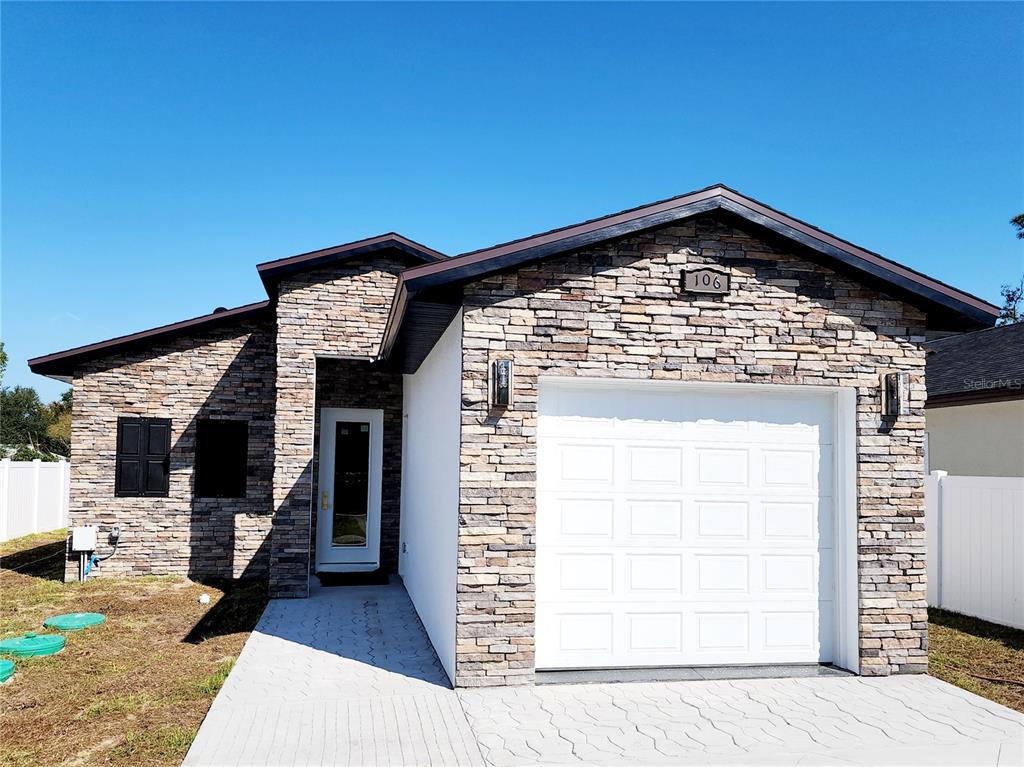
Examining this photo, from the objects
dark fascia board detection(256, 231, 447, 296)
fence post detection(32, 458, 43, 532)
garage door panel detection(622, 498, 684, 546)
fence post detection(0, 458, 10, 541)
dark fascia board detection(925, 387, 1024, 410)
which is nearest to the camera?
garage door panel detection(622, 498, 684, 546)

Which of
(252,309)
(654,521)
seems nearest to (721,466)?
(654,521)

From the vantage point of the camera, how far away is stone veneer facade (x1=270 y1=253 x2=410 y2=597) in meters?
10.0

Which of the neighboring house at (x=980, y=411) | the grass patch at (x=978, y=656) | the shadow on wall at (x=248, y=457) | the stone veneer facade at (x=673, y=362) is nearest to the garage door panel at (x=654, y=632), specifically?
the stone veneer facade at (x=673, y=362)

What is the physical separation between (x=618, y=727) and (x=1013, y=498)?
20.9 ft

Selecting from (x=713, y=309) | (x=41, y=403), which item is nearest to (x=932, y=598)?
(x=713, y=309)

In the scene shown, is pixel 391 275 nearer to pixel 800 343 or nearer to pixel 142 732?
pixel 800 343

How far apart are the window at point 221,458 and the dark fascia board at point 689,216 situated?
704 centimetres

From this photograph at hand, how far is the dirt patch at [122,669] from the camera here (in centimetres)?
481

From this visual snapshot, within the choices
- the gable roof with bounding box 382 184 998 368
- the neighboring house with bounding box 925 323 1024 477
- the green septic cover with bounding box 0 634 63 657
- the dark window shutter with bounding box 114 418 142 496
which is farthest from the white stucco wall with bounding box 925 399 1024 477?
the dark window shutter with bounding box 114 418 142 496

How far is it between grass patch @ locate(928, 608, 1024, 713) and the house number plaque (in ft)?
13.5

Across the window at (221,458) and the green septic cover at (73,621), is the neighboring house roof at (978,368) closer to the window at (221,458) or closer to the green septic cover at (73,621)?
the window at (221,458)

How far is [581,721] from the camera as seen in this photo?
16.6 feet

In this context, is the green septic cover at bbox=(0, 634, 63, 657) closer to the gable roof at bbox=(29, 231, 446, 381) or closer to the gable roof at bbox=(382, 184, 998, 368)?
the gable roof at bbox=(382, 184, 998, 368)

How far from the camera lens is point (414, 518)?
32.0ft
